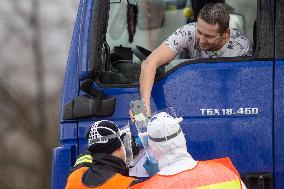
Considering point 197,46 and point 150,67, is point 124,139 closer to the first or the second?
point 150,67

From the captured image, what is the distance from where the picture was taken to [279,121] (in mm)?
3209

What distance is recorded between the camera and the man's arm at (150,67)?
3.26 metres

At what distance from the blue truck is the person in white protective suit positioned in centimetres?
54

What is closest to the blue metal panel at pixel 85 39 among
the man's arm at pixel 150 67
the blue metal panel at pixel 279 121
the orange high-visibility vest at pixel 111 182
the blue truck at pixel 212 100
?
the blue truck at pixel 212 100

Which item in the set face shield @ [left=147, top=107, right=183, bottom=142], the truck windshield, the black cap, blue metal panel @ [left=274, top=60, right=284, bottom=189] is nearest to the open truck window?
the truck windshield

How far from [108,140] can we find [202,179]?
680 mm

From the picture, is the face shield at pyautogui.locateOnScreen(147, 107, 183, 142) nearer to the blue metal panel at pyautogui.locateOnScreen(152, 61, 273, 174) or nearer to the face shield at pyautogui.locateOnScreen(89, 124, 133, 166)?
the face shield at pyautogui.locateOnScreen(89, 124, 133, 166)

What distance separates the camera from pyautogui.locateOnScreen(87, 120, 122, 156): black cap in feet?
9.67

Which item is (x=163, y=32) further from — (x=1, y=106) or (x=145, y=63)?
(x=1, y=106)

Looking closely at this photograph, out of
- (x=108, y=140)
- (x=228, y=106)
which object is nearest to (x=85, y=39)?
(x=108, y=140)

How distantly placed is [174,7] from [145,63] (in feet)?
3.59

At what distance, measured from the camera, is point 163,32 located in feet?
13.7

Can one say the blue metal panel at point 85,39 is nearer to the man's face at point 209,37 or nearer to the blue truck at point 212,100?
the blue truck at point 212,100

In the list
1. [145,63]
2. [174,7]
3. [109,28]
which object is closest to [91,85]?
[145,63]
